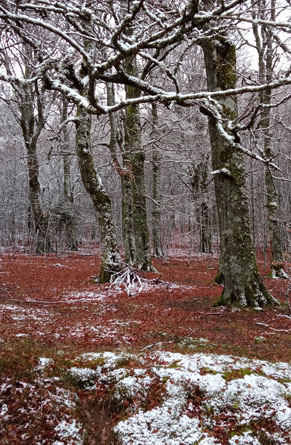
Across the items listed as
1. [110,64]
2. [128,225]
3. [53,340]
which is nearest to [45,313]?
[53,340]

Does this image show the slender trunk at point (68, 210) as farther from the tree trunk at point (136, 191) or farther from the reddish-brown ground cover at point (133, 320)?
the reddish-brown ground cover at point (133, 320)

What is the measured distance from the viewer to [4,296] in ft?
23.4

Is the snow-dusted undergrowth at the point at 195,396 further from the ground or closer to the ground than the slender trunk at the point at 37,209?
closer to the ground

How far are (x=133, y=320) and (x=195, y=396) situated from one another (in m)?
2.48

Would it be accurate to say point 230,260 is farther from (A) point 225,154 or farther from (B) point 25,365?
(B) point 25,365

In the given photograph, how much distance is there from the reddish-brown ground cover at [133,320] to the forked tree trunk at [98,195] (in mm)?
834

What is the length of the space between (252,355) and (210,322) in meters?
1.54

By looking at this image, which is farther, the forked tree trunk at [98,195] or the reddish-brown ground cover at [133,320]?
the forked tree trunk at [98,195]

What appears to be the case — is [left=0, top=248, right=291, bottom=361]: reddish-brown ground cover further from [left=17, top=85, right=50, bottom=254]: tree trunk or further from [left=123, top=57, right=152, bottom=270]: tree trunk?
[left=17, top=85, right=50, bottom=254]: tree trunk

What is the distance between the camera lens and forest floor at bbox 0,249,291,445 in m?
2.92

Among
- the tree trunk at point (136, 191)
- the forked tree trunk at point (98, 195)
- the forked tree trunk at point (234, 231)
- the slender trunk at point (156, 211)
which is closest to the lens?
the forked tree trunk at point (234, 231)

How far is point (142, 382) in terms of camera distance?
3387mm

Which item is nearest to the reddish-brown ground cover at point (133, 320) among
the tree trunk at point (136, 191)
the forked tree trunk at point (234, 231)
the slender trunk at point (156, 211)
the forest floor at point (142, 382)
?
the forest floor at point (142, 382)

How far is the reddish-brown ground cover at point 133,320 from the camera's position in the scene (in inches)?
176
